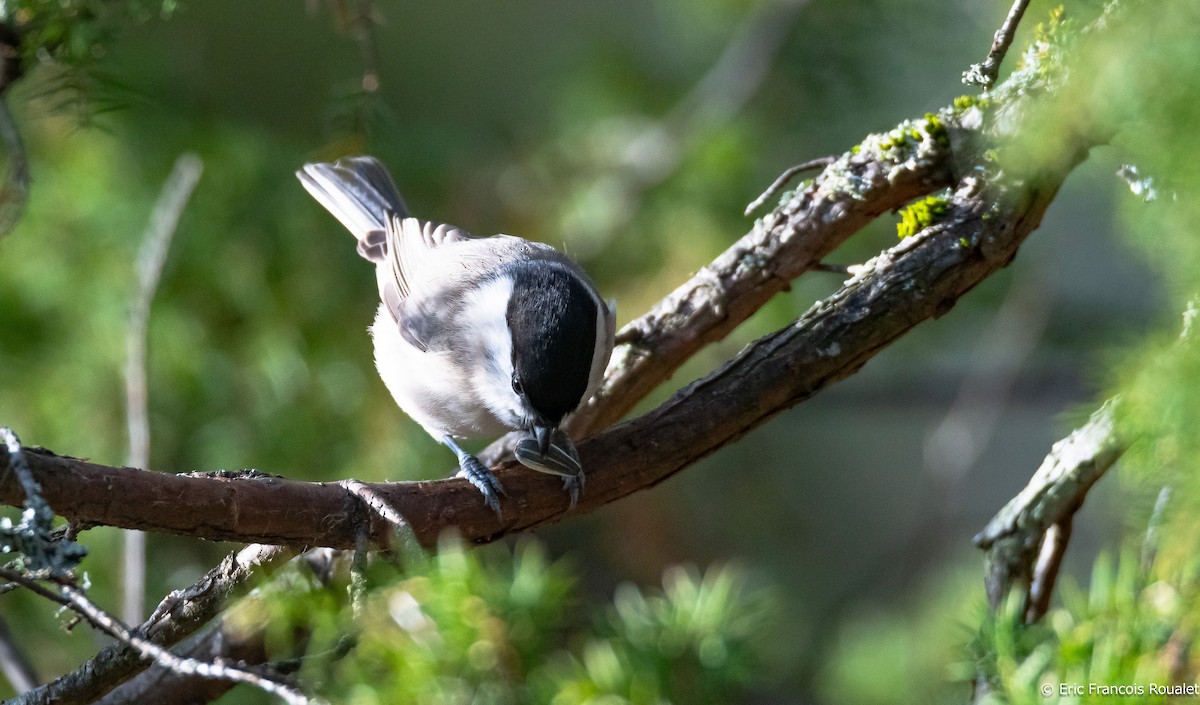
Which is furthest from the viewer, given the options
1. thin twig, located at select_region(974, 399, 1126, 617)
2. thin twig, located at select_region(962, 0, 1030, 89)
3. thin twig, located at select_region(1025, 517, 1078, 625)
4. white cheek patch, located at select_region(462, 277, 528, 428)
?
white cheek patch, located at select_region(462, 277, 528, 428)

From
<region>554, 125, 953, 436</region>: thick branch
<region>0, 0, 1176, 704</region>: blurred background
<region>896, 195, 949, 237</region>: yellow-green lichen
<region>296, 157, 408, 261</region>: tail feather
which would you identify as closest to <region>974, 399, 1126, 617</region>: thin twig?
<region>896, 195, 949, 237</region>: yellow-green lichen

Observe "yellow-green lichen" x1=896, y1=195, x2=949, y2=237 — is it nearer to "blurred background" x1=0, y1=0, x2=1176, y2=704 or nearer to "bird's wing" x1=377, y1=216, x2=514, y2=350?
"blurred background" x1=0, y1=0, x2=1176, y2=704

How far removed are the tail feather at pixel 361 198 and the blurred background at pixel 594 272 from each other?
0.89 feet

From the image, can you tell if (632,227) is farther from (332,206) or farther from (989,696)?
(989,696)

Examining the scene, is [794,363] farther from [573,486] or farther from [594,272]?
[594,272]

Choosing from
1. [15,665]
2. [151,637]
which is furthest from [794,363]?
[15,665]

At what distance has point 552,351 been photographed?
2035 millimetres

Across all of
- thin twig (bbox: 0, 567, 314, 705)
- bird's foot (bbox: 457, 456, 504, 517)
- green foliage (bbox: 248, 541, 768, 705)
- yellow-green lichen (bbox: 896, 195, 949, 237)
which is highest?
yellow-green lichen (bbox: 896, 195, 949, 237)

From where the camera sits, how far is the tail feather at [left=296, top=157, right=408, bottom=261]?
10.1ft

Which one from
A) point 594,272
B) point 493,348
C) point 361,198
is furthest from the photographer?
point 594,272

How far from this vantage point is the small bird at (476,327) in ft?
6.67

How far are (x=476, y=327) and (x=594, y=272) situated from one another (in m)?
1.49

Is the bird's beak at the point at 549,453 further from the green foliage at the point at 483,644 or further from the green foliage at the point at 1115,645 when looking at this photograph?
the green foliage at the point at 1115,645

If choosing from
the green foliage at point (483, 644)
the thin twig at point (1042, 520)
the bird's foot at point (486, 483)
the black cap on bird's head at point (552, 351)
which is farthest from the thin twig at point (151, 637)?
the thin twig at point (1042, 520)
